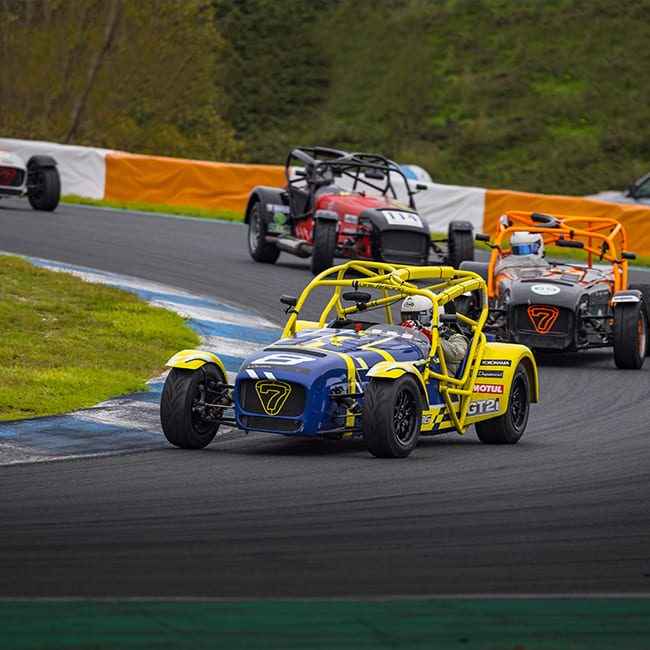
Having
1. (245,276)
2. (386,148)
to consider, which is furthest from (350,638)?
(386,148)

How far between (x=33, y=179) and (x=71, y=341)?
1309 cm

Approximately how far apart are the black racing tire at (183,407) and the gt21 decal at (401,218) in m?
10.6

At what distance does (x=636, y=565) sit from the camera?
24.0ft

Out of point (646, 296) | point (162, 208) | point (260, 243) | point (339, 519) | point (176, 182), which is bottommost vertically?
point (339, 519)

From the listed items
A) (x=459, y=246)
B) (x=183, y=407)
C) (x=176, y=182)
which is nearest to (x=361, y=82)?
(x=176, y=182)

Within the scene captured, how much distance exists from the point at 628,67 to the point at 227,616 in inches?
1845

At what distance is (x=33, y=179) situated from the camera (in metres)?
26.4

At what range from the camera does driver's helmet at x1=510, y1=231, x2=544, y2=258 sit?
16.6 metres

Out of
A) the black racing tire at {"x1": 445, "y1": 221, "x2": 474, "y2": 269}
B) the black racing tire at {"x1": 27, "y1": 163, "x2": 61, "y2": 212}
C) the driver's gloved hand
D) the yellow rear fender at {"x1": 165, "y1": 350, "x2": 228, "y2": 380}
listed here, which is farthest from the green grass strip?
the black racing tire at {"x1": 27, "y1": 163, "x2": 61, "y2": 212}

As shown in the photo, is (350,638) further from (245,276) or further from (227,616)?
(245,276)

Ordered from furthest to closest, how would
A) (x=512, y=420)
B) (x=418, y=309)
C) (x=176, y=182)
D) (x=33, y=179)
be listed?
(x=176, y=182), (x=33, y=179), (x=512, y=420), (x=418, y=309)

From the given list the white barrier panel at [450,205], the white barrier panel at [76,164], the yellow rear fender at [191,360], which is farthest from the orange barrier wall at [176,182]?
the yellow rear fender at [191,360]

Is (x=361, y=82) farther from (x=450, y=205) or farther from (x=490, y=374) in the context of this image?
(x=490, y=374)

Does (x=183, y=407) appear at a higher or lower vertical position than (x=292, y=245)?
lower
